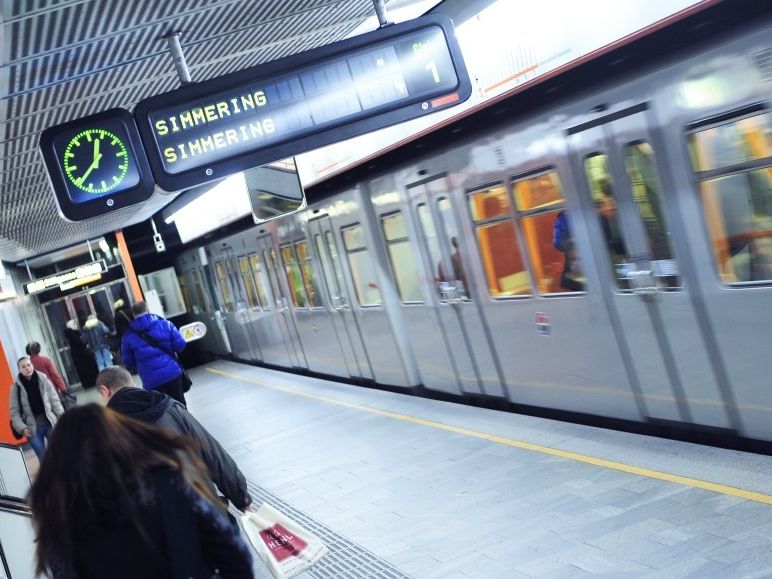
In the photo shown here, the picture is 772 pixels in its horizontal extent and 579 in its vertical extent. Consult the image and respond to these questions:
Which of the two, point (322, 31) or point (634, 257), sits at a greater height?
point (322, 31)

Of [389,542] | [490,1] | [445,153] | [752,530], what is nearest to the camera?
[752,530]

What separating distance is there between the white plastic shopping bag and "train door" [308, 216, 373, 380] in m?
8.87

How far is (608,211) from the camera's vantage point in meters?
7.63

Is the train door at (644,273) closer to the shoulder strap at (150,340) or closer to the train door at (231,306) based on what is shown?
the shoulder strap at (150,340)

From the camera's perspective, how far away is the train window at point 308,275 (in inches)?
636

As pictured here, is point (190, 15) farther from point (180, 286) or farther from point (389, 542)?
point (180, 286)

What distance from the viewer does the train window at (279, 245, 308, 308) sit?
1702cm

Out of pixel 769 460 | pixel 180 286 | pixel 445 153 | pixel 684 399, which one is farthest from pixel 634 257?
pixel 180 286

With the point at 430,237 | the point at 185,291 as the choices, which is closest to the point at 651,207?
the point at 430,237

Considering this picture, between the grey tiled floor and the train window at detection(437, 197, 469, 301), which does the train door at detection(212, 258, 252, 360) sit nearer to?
the grey tiled floor

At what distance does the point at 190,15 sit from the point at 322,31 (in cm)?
222

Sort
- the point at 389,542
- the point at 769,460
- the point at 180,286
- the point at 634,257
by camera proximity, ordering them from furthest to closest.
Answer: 1. the point at 180,286
2. the point at 634,257
3. the point at 389,542
4. the point at 769,460

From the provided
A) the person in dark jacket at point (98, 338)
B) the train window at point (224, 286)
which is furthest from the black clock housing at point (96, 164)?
the person in dark jacket at point (98, 338)

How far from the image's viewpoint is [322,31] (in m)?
8.77
